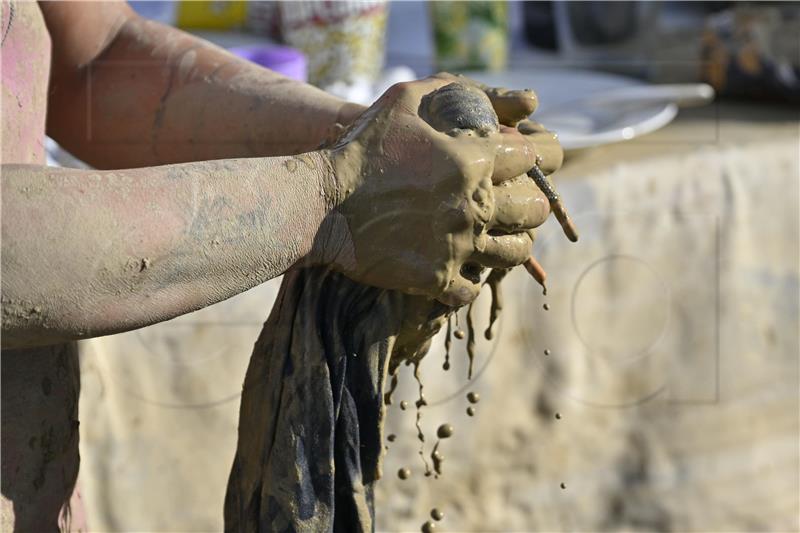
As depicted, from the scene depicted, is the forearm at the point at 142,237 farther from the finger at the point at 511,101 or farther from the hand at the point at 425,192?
the finger at the point at 511,101

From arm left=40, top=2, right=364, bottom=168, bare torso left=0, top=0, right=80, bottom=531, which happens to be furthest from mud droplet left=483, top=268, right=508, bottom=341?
bare torso left=0, top=0, right=80, bottom=531

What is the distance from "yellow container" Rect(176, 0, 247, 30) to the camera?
7.81ft

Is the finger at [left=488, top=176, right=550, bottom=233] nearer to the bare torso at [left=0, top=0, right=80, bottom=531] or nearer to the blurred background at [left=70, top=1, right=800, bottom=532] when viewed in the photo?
the bare torso at [left=0, top=0, right=80, bottom=531]

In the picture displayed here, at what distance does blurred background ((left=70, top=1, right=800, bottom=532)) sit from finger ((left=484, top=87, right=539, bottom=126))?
91 centimetres

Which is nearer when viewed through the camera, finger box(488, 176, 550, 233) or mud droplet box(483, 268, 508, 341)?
finger box(488, 176, 550, 233)

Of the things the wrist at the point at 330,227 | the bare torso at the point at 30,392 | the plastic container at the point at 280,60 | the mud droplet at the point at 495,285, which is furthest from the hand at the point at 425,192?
the plastic container at the point at 280,60

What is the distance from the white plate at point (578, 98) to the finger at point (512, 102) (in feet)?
3.49

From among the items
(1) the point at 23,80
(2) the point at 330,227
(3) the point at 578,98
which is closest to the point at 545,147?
(2) the point at 330,227

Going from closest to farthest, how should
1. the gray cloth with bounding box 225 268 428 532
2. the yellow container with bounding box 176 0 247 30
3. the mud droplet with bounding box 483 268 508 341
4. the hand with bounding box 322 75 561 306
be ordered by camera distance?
the hand with bounding box 322 75 561 306
the gray cloth with bounding box 225 268 428 532
the mud droplet with bounding box 483 268 508 341
the yellow container with bounding box 176 0 247 30

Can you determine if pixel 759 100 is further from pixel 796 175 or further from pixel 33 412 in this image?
pixel 33 412

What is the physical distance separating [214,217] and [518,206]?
27cm

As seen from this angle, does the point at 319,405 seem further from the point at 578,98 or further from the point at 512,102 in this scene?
the point at 578,98

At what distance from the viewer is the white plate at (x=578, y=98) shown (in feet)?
6.48

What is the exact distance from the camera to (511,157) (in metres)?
0.81
